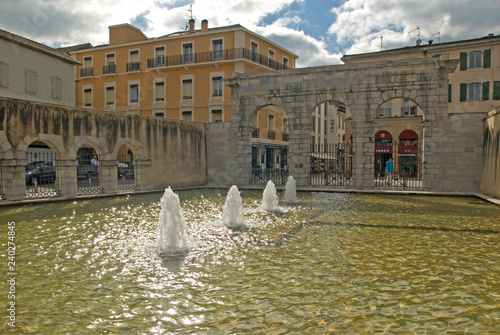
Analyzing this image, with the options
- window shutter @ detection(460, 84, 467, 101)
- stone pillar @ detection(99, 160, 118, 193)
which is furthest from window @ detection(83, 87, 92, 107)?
window shutter @ detection(460, 84, 467, 101)

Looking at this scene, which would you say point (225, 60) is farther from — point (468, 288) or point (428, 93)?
point (468, 288)

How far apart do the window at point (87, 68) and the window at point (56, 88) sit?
12.4 m

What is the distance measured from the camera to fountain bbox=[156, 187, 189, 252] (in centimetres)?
684

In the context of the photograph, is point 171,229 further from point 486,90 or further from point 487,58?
point 487,58

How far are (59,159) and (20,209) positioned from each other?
128 inches

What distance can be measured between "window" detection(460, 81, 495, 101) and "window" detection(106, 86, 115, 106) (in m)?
29.7

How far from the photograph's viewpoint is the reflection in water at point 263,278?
3.94m

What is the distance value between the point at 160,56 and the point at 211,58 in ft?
17.6

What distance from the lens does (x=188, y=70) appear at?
33.7 metres

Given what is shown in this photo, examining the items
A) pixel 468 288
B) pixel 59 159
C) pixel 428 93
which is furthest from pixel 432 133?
pixel 59 159

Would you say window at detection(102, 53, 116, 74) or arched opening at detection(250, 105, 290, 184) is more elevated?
window at detection(102, 53, 116, 74)

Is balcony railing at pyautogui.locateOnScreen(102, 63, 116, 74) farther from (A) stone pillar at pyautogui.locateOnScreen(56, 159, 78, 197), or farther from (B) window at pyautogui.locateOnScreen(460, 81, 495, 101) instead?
(B) window at pyautogui.locateOnScreen(460, 81, 495, 101)

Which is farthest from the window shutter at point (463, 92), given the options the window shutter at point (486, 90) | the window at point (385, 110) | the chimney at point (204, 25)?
the chimney at point (204, 25)

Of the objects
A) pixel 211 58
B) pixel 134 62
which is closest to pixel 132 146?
pixel 211 58
